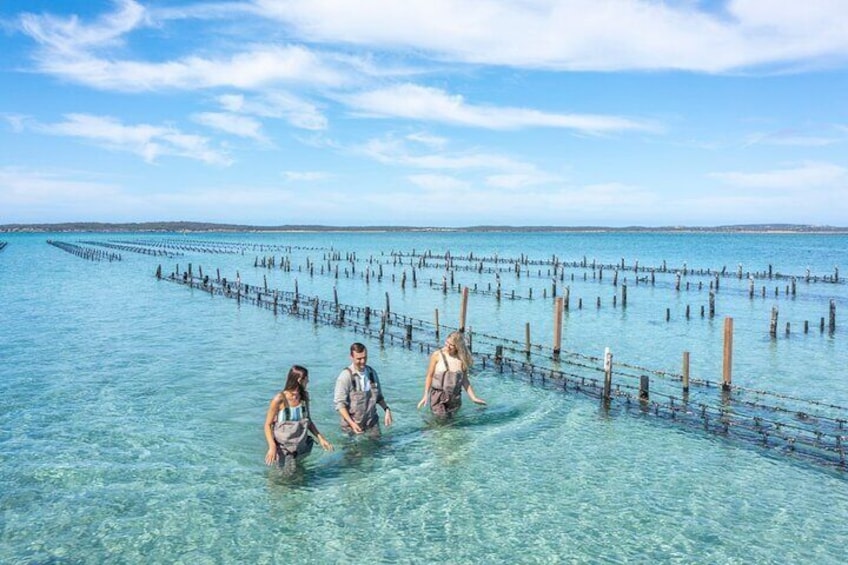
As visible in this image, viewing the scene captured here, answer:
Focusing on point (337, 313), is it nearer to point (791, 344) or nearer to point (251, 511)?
point (791, 344)

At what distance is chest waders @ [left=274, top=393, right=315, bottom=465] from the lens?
35.1ft

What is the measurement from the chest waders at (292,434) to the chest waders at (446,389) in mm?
3228

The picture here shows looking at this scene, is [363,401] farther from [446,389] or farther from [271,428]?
[446,389]

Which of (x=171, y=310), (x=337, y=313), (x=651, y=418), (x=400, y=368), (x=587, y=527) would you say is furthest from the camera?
(x=171, y=310)

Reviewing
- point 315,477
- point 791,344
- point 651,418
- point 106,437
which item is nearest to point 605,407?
point 651,418

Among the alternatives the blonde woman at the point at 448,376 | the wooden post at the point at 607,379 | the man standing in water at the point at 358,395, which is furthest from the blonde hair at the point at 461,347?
the wooden post at the point at 607,379

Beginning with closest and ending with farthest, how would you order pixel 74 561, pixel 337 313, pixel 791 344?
pixel 74 561
pixel 791 344
pixel 337 313

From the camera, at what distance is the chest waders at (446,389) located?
43.8ft

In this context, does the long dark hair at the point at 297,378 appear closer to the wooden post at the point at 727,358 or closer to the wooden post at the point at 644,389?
the wooden post at the point at 644,389

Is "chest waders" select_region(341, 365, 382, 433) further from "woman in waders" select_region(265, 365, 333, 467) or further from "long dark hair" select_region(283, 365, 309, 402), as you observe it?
"long dark hair" select_region(283, 365, 309, 402)

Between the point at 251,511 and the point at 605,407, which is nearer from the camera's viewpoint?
the point at 251,511

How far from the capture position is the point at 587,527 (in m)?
10.5

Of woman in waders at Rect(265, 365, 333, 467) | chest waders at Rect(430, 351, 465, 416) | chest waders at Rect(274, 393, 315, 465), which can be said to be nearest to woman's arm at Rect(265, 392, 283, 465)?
woman in waders at Rect(265, 365, 333, 467)

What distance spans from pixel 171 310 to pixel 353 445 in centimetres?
2728
